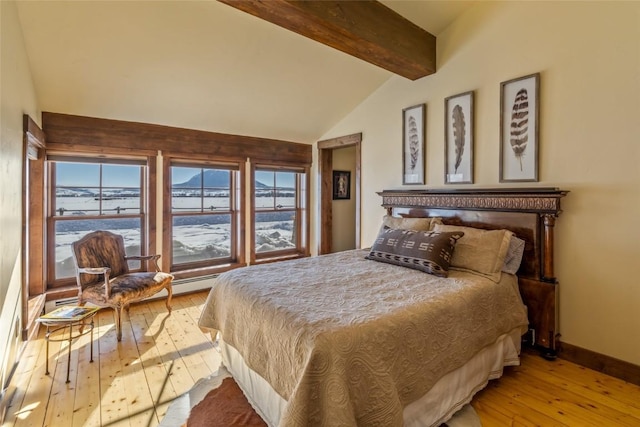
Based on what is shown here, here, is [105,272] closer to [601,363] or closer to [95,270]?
[95,270]

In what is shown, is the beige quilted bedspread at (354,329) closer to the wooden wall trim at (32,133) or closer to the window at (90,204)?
the wooden wall trim at (32,133)

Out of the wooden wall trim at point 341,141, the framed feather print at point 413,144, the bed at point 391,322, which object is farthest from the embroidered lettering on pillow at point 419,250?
the wooden wall trim at point 341,141

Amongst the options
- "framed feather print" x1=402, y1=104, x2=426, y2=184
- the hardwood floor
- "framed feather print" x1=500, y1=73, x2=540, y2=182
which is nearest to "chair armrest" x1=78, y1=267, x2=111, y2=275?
the hardwood floor

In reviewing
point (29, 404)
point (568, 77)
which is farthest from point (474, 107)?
point (29, 404)

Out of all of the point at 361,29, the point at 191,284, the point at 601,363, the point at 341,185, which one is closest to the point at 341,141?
the point at 341,185

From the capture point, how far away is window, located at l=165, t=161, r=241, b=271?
4219mm

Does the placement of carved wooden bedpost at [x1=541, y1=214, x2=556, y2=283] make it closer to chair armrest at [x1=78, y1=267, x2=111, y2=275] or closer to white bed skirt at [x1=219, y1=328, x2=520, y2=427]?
white bed skirt at [x1=219, y1=328, x2=520, y2=427]

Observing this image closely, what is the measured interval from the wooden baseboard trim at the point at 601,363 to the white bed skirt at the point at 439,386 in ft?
1.82

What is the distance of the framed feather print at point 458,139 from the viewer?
317 cm

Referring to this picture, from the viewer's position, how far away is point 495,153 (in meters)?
3.00

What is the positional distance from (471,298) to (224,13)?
298cm

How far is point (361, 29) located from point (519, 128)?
1.65 m

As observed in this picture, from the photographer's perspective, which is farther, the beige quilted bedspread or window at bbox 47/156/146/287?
window at bbox 47/156/146/287

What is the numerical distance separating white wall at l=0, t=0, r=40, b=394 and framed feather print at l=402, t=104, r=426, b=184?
3.51 m
